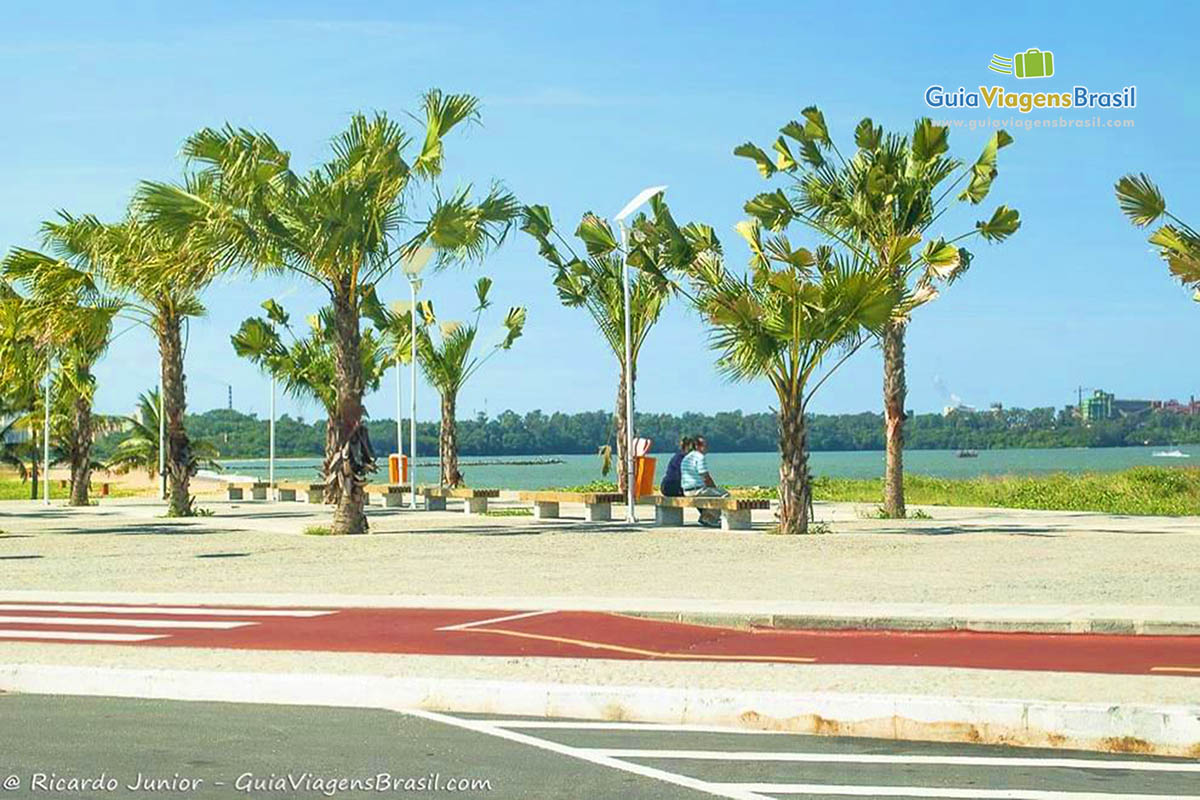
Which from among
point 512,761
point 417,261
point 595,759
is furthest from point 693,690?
point 417,261

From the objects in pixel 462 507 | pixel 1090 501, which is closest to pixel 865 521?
pixel 1090 501

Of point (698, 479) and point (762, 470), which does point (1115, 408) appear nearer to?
point (762, 470)

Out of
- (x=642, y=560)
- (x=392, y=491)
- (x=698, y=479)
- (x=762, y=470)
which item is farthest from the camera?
(x=762, y=470)

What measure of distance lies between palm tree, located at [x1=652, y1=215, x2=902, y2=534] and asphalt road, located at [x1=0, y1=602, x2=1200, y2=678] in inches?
396

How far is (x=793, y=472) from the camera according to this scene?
2353 centimetres

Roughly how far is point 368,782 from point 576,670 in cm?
324

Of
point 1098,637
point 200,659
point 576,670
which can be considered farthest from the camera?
point 1098,637

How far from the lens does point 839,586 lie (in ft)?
51.5

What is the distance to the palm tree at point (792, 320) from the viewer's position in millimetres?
22484

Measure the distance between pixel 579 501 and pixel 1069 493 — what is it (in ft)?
49.2

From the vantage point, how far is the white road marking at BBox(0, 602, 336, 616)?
555 inches

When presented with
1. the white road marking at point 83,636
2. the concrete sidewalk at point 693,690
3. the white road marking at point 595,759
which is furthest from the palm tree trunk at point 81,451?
the white road marking at point 595,759

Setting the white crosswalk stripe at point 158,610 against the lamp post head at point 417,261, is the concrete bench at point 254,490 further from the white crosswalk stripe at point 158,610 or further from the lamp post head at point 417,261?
the white crosswalk stripe at point 158,610

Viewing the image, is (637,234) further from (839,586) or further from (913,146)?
(839,586)
